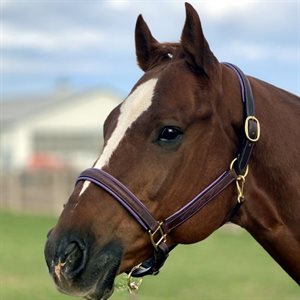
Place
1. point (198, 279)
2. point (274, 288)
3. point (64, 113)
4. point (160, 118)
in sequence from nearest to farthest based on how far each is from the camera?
point (160, 118), point (274, 288), point (198, 279), point (64, 113)

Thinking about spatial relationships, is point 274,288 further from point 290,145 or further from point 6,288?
point 290,145

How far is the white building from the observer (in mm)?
46656

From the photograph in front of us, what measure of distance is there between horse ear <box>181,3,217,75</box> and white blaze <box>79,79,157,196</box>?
23cm

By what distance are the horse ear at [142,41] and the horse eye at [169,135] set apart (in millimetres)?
638

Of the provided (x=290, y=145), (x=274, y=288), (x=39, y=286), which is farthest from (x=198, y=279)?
(x=290, y=145)

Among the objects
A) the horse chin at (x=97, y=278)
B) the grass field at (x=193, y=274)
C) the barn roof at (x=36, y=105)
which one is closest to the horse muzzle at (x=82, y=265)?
the horse chin at (x=97, y=278)

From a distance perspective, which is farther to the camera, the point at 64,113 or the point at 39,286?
the point at 64,113

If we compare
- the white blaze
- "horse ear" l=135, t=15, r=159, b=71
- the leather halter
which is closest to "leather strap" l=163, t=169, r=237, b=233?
the leather halter

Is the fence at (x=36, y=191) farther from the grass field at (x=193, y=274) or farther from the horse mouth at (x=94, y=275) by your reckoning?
the horse mouth at (x=94, y=275)

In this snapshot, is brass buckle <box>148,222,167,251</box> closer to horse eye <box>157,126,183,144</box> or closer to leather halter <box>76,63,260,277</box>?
leather halter <box>76,63,260,277</box>

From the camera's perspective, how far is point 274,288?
12758 millimetres

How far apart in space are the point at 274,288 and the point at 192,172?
9.91 metres

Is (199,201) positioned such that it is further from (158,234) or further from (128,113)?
(128,113)

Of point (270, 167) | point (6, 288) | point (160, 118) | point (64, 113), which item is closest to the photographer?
point (160, 118)
